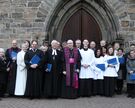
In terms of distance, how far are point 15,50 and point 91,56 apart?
8.36 feet

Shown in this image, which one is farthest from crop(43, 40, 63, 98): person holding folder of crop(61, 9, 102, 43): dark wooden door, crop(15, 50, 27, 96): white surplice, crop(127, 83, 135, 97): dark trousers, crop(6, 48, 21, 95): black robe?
crop(61, 9, 102, 43): dark wooden door

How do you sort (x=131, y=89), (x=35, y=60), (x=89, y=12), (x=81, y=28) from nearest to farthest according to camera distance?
(x=35, y=60) → (x=131, y=89) → (x=89, y=12) → (x=81, y=28)

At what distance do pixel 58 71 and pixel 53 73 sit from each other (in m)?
0.19

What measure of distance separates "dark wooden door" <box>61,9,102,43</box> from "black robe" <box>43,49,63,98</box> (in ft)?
10.7

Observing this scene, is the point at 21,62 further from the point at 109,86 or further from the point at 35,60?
the point at 109,86

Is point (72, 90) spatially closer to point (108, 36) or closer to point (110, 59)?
point (110, 59)

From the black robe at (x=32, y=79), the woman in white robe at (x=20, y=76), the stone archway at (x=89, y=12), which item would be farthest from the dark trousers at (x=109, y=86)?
the woman in white robe at (x=20, y=76)

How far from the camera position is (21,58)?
9.33m

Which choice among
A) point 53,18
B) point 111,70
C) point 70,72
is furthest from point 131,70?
point 53,18

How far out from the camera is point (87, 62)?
9617 millimetres

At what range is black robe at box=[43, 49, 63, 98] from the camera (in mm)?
9166

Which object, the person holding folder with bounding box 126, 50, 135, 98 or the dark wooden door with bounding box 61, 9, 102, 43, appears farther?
the dark wooden door with bounding box 61, 9, 102, 43

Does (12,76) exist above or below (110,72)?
below

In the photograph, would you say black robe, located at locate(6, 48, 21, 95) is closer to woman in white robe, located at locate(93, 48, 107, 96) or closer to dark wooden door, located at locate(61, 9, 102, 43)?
woman in white robe, located at locate(93, 48, 107, 96)
